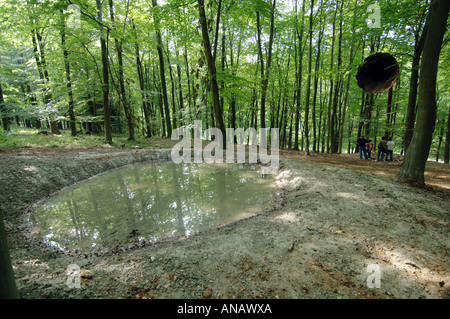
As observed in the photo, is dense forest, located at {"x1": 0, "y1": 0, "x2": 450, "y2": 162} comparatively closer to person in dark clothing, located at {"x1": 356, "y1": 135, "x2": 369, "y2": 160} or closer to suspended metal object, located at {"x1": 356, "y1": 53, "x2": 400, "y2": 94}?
suspended metal object, located at {"x1": 356, "y1": 53, "x2": 400, "y2": 94}

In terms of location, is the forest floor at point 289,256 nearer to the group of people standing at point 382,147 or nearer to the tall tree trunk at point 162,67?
the group of people standing at point 382,147

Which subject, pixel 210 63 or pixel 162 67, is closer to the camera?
pixel 210 63

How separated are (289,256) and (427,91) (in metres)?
6.29

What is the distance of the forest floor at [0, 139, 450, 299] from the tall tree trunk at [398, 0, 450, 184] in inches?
32.6

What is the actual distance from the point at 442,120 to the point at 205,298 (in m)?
26.9

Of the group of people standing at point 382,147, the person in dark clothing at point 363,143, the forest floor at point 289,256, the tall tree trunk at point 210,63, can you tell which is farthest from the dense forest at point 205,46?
the forest floor at point 289,256

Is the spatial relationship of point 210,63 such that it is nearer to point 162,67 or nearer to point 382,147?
point 162,67

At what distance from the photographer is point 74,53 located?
1302cm

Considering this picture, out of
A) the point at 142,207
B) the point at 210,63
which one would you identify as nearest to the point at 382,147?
the point at 210,63

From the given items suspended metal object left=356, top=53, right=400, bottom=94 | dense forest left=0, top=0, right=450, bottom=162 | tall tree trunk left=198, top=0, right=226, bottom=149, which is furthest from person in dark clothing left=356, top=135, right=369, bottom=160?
tall tree trunk left=198, top=0, right=226, bottom=149

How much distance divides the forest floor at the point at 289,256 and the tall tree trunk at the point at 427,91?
32.6 inches

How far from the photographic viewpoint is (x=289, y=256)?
10.4ft

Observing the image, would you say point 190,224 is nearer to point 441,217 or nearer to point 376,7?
point 441,217
